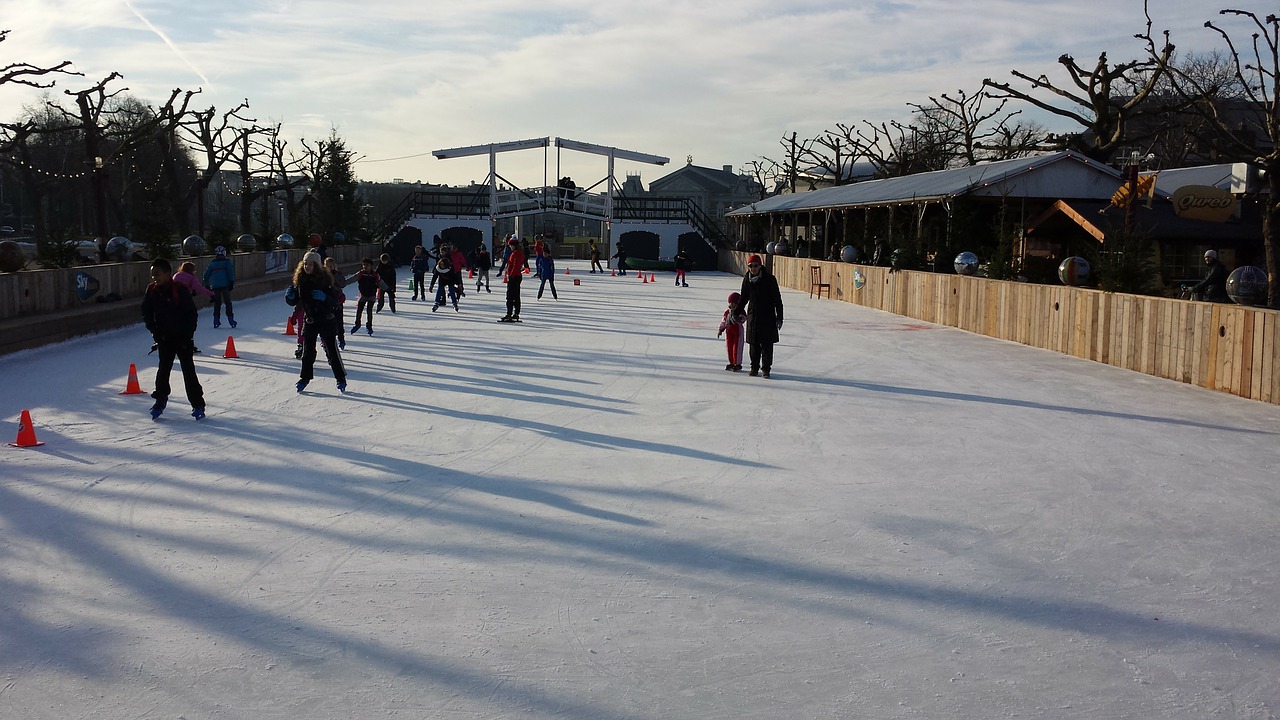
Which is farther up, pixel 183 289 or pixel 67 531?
pixel 183 289

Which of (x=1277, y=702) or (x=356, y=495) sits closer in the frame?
(x=1277, y=702)

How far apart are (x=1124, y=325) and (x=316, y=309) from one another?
10873 millimetres

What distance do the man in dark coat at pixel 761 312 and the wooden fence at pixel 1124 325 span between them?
5058mm

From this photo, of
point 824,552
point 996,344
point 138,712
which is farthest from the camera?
point 996,344

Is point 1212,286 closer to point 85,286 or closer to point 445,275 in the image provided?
point 445,275

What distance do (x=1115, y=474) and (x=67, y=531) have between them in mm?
7405

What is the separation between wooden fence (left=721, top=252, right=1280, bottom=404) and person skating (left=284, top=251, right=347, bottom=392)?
33.6 ft

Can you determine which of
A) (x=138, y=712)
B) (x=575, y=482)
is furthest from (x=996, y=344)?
(x=138, y=712)

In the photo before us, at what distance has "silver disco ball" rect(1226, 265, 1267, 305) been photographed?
1302 cm

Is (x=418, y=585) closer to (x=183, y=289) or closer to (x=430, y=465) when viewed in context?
(x=430, y=465)

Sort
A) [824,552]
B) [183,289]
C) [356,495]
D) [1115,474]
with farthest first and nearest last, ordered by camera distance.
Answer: [183,289] → [1115,474] → [356,495] → [824,552]

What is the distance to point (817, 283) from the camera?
33.2 meters

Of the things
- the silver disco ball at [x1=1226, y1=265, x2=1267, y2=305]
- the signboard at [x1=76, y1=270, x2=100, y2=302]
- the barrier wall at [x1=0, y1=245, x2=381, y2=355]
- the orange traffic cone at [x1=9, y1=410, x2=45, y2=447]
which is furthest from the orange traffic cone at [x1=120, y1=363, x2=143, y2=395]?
the silver disco ball at [x1=1226, y1=265, x2=1267, y2=305]

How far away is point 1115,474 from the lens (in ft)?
27.6
